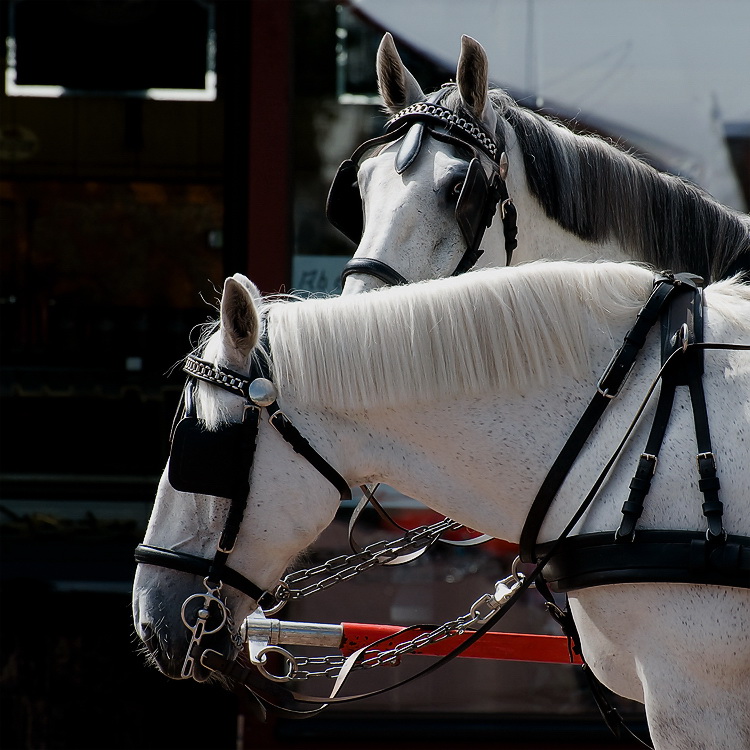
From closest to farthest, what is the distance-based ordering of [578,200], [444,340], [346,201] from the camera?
[444,340]
[578,200]
[346,201]

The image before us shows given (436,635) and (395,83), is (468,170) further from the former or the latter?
(436,635)

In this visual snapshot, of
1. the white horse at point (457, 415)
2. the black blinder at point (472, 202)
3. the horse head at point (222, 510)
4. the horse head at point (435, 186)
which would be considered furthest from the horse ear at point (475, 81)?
the horse head at point (222, 510)

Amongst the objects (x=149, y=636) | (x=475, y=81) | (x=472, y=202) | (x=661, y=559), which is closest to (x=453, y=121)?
(x=475, y=81)

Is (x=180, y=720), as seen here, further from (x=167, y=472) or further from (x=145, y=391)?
(x=167, y=472)

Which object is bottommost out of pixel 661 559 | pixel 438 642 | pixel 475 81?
pixel 438 642

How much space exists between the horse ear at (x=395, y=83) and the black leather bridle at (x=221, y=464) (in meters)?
0.90

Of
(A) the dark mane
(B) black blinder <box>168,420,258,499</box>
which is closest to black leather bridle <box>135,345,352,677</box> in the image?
(B) black blinder <box>168,420,258,499</box>

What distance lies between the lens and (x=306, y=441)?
116 centimetres

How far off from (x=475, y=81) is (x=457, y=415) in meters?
0.79

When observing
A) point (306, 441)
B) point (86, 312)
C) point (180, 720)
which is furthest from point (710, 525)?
point (86, 312)

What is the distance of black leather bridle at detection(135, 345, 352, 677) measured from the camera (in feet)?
3.75

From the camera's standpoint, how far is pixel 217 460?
3.74 ft

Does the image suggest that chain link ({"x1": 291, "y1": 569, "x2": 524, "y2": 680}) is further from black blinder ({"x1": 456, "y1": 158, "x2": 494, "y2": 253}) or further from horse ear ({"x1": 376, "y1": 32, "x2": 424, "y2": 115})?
horse ear ({"x1": 376, "y1": 32, "x2": 424, "y2": 115})

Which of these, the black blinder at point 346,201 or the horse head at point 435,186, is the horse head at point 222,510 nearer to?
the horse head at point 435,186
